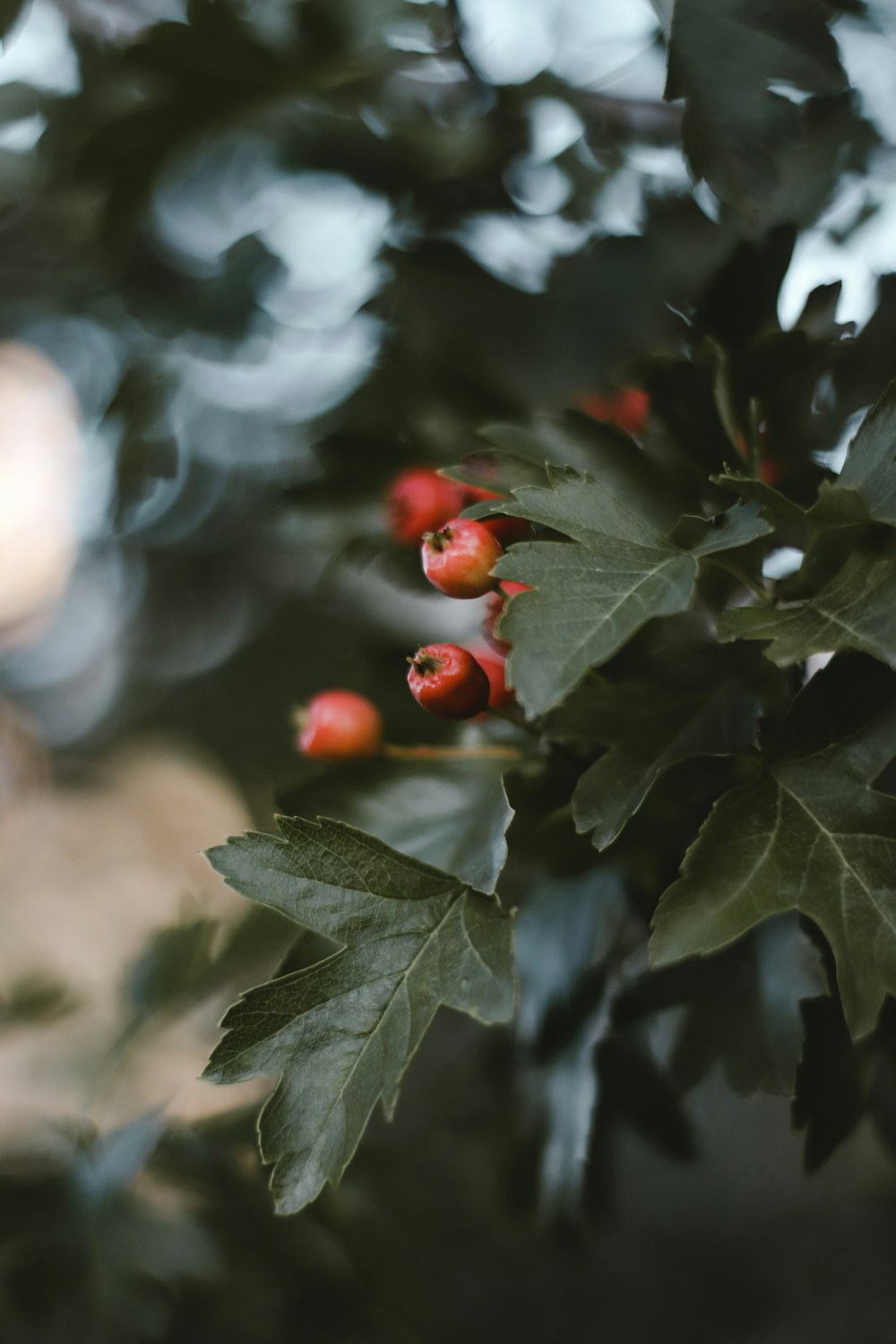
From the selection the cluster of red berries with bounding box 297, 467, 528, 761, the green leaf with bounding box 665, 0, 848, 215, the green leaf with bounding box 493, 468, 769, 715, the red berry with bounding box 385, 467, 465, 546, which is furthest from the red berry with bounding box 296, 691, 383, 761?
the green leaf with bounding box 665, 0, 848, 215

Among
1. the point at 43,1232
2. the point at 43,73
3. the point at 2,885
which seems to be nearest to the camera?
the point at 43,1232

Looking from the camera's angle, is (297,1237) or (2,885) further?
(2,885)

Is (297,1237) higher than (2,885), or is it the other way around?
(297,1237)

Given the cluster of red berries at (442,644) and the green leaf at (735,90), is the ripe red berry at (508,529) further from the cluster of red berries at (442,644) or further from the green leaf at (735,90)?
the green leaf at (735,90)

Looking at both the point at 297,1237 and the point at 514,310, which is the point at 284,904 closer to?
the point at 514,310

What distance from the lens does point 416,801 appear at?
24.7 inches

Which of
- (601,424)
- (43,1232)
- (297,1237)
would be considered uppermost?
(601,424)

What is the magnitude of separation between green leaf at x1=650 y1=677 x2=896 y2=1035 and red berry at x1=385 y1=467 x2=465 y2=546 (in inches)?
12.7

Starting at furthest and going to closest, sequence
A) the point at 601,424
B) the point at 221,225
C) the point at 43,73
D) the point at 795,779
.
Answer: the point at 221,225 → the point at 43,73 → the point at 601,424 → the point at 795,779

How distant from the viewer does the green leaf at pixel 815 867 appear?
0.41 meters

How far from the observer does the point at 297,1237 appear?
105 centimetres

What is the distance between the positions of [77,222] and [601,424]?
0.85 metres

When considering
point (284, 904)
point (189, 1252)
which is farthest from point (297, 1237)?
point (284, 904)

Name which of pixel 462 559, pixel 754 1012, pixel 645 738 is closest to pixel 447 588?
pixel 462 559
